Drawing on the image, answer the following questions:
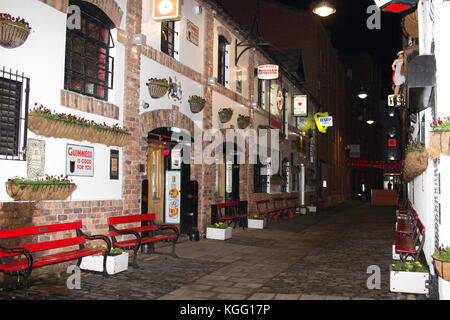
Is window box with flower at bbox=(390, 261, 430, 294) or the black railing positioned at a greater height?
the black railing

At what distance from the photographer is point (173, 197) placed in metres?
12.1

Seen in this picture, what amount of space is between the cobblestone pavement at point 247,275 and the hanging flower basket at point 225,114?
3882mm

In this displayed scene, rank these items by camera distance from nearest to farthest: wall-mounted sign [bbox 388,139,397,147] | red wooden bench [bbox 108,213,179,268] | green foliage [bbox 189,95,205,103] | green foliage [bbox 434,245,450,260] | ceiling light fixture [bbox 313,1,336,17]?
green foliage [bbox 434,245,450,260] → red wooden bench [bbox 108,213,179,268] → ceiling light fixture [bbox 313,1,336,17] → green foliage [bbox 189,95,205,103] → wall-mounted sign [bbox 388,139,397,147]

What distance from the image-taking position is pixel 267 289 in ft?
21.3

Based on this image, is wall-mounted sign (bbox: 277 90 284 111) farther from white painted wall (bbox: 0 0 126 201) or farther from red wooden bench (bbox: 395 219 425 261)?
white painted wall (bbox: 0 0 126 201)

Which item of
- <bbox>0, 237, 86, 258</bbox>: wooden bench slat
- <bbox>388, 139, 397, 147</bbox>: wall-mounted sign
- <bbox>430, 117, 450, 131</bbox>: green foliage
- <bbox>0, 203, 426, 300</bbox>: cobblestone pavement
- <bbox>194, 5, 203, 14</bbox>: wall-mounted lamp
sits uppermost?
<bbox>388, 139, 397, 147</bbox>: wall-mounted sign

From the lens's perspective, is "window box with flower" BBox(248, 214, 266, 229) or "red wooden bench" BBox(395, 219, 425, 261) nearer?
"red wooden bench" BBox(395, 219, 425, 261)

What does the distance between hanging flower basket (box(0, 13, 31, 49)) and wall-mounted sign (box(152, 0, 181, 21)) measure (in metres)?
3.67

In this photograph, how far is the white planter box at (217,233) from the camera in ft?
39.1

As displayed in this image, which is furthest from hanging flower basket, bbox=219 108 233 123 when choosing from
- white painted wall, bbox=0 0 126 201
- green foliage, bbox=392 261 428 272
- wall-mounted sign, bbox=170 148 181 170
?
green foliage, bbox=392 261 428 272

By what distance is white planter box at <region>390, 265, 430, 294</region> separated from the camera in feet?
20.2

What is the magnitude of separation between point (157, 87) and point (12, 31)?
4.00 metres

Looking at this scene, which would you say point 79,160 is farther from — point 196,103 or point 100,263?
point 196,103

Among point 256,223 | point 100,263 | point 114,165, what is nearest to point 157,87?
point 114,165
